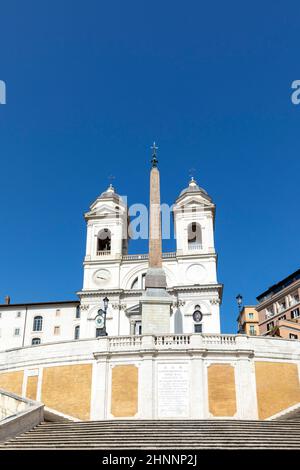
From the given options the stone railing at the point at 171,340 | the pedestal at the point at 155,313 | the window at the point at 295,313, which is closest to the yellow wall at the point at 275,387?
the stone railing at the point at 171,340

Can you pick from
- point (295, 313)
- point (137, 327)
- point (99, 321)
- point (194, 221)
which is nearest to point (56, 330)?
point (99, 321)

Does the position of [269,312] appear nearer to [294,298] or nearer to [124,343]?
[294,298]

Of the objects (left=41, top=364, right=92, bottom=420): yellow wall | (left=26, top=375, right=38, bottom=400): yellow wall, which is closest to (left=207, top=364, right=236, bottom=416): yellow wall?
(left=41, top=364, right=92, bottom=420): yellow wall

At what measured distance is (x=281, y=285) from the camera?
6794 cm

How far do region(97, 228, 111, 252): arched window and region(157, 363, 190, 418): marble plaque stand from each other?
30.0 m

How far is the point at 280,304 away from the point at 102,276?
26.9m

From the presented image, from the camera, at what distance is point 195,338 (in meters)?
23.1

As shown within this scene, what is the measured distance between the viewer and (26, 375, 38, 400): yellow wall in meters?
24.2

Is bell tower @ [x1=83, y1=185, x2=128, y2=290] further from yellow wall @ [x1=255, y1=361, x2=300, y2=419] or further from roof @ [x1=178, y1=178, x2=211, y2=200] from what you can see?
yellow wall @ [x1=255, y1=361, x2=300, y2=419]

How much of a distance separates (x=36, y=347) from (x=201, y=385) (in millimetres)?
8657

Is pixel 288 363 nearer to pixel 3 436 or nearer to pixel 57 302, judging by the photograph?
pixel 3 436
